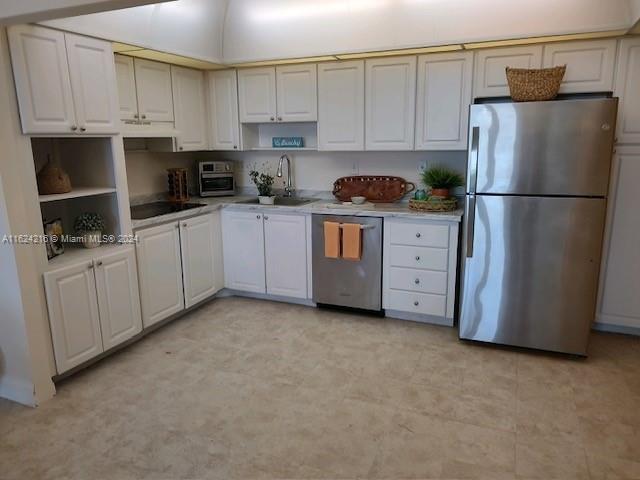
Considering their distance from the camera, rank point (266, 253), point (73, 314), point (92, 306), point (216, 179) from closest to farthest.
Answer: point (73, 314) < point (92, 306) < point (266, 253) < point (216, 179)

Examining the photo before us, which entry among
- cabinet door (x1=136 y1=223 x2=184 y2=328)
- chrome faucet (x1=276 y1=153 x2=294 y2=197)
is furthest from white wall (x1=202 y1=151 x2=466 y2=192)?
cabinet door (x1=136 y1=223 x2=184 y2=328)

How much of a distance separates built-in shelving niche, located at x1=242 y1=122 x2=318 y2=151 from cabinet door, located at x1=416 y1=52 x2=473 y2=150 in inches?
41.0

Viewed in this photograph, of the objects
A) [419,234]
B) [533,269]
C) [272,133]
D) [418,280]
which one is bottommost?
[418,280]

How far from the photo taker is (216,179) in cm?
445

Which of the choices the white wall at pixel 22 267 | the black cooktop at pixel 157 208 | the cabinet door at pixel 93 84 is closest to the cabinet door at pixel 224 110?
the black cooktop at pixel 157 208

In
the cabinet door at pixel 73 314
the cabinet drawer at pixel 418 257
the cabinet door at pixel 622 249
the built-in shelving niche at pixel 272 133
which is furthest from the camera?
the built-in shelving niche at pixel 272 133

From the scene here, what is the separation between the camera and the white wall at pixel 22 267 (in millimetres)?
2352

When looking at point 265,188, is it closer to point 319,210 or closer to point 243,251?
point 243,251

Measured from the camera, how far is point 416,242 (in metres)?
3.49

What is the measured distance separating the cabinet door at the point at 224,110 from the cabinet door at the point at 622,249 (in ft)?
10.1

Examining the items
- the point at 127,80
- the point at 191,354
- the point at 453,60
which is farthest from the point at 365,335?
the point at 127,80

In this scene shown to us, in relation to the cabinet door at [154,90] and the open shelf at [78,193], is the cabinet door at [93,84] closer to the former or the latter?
the open shelf at [78,193]

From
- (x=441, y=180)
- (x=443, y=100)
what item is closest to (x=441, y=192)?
(x=441, y=180)

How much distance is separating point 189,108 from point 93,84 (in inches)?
50.9
